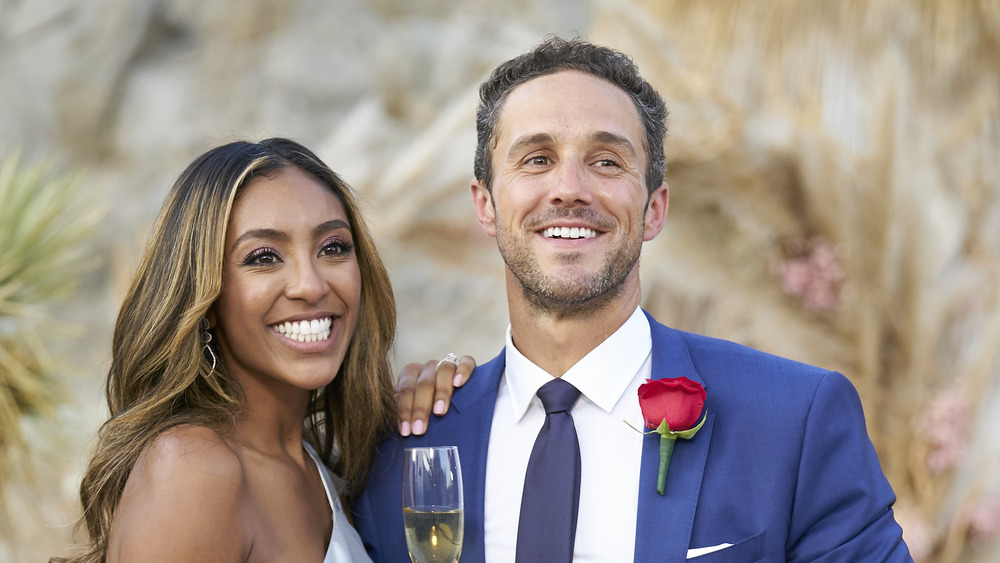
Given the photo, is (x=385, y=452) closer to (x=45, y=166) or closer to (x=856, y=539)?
(x=856, y=539)

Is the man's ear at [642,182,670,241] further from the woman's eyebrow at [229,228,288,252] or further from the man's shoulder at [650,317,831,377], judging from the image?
the woman's eyebrow at [229,228,288,252]

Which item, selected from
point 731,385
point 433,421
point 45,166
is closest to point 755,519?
point 731,385

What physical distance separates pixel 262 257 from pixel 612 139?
100cm

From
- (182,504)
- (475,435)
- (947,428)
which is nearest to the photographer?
(182,504)

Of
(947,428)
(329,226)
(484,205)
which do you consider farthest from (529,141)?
(947,428)

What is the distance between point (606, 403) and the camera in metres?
2.47

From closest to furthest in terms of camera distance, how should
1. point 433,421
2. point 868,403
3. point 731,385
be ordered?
point 731,385, point 433,421, point 868,403

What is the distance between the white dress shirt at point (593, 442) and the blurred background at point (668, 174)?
2.66m

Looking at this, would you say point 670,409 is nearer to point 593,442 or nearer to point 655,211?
point 593,442

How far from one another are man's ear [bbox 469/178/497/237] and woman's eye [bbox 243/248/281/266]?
67 cm

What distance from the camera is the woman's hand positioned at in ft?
8.92

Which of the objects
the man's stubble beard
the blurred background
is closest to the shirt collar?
the man's stubble beard

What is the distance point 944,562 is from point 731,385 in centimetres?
379

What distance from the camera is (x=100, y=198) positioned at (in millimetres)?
7066
